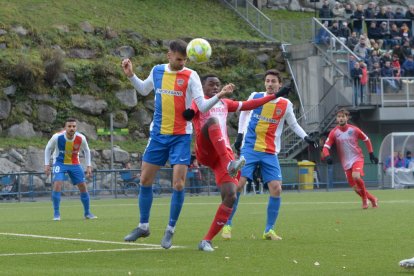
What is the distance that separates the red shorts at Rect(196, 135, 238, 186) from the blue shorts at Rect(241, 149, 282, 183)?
286cm

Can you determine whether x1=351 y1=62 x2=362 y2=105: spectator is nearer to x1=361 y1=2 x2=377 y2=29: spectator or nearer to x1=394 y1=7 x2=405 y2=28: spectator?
x1=361 y1=2 x2=377 y2=29: spectator

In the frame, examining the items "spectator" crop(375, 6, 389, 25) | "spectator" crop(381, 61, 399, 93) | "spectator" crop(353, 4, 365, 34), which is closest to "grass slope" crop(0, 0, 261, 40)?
"spectator" crop(353, 4, 365, 34)

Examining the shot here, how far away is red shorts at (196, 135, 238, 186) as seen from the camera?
1357 cm

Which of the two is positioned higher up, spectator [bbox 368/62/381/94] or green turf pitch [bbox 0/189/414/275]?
spectator [bbox 368/62/381/94]

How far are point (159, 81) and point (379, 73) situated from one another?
3360 centimetres

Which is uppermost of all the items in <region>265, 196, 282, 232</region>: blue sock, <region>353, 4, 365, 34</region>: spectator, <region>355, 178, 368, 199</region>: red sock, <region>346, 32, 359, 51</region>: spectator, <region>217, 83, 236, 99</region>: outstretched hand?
<region>353, 4, 365, 34</region>: spectator

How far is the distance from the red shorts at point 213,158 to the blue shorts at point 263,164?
9.38ft

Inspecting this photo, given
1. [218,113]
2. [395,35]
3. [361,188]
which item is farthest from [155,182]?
[218,113]

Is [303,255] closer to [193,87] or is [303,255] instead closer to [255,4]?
[193,87]

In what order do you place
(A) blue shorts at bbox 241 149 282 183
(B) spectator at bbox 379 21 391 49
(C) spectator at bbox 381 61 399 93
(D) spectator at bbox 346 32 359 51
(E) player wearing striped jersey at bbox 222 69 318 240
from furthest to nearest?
(B) spectator at bbox 379 21 391 49 < (D) spectator at bbox 346 32 359 51 < (C) spectator at bbox 381 61 399 93 < (A) blue shorts at bbox 241 149 282 183 < (E) player wearing striped jersey at bbox 222 69 318 240

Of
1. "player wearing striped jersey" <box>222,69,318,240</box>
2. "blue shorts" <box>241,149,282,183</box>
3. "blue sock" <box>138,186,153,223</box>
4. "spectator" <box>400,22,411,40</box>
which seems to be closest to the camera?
"blue sock" <box>138,186,153,223</box>

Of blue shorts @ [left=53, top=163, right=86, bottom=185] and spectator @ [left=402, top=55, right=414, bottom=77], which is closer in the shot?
blue shorts @ [left=53, top=163, right=86, bottom=185]

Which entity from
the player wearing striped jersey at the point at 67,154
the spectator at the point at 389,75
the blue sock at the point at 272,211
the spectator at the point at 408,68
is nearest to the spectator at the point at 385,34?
the spectator at the point at 408,68

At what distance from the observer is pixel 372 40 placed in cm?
4956
